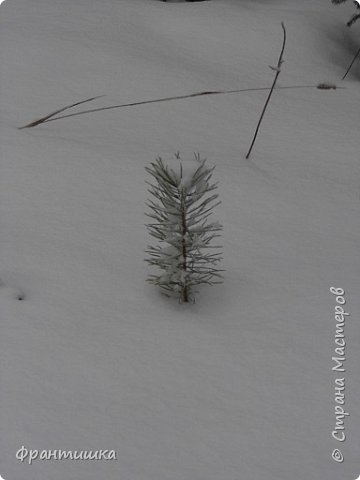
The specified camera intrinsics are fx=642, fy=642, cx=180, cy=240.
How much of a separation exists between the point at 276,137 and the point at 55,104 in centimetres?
109

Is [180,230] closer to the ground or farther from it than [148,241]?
farther from it

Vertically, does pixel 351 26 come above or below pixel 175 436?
above

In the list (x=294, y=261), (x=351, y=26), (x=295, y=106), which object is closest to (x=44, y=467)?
(x=294, y=261)

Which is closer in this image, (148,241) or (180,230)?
(180,230)

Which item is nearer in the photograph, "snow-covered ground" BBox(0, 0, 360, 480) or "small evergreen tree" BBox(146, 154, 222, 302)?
"snow-covered ground" BBox(0, 0, 360, 480)

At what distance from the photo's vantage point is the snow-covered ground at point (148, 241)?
1.62 meters

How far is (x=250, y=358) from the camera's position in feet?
6.16

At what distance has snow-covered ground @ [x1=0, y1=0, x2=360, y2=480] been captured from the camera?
1.62 meters

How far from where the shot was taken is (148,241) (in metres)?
2.29

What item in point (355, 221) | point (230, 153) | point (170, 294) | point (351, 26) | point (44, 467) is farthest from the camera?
point (351, 26)

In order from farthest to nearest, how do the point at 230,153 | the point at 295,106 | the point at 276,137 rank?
the point at 295,106, the point at 276,137, the point at 230,153

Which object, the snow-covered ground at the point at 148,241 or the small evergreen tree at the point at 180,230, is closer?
the snow-covered ground at the point at 148,241

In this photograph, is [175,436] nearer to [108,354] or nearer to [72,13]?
[108,354]

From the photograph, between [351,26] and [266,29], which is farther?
[351,26]
